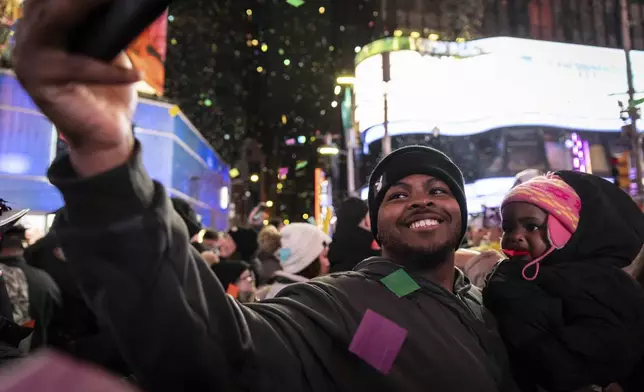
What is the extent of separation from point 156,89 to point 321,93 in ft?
107

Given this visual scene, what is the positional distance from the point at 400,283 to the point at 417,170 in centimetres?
66

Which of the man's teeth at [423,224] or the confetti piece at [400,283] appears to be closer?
the confetti piece at [400,283]

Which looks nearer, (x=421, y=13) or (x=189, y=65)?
(x=189, y=65)

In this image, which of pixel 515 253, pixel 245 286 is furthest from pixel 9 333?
pixel 245 286

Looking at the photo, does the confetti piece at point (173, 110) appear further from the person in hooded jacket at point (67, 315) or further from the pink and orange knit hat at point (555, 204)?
the pink and orange knit hat at point (555, 204)

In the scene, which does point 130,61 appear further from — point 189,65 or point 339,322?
point 189,65

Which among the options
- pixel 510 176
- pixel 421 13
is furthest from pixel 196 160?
pixel 421 13

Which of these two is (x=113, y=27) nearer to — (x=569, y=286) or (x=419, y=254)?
(x=419, y=254)

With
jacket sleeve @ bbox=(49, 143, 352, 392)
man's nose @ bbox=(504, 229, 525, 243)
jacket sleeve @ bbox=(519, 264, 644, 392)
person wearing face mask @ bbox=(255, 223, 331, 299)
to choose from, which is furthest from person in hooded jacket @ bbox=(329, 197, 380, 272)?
jacket sleeve @ bbox=(49, 143, 352, 392)

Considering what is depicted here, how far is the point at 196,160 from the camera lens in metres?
30.4

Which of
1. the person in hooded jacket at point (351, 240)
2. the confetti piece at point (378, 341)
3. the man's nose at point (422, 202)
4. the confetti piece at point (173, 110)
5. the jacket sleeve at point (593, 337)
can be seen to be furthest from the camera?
the confetti piece at point (173, 110)

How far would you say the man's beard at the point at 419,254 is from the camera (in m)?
2.32

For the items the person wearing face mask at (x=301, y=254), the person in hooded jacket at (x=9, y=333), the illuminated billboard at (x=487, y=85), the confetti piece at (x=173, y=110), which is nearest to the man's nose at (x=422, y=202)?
the person in hooded jacket at (x=9, y=333)

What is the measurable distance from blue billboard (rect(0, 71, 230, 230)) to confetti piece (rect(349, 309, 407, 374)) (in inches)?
323
